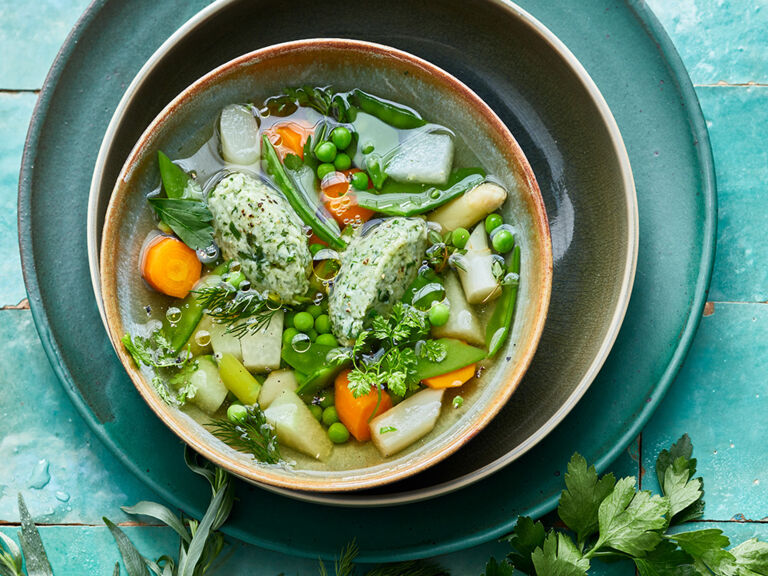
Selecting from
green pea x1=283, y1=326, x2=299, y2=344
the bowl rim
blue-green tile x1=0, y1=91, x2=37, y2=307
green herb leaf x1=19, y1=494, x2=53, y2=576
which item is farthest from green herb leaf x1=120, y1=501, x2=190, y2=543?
blue-green tile x1=0, y1=91, x2=37, y2=307

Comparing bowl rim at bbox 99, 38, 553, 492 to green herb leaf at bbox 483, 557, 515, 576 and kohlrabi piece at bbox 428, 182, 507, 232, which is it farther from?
green herb leaf at bbox 483, 557, 515, 576

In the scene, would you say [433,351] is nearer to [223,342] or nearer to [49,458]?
[223,342]

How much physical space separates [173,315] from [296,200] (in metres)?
Result: 0.51

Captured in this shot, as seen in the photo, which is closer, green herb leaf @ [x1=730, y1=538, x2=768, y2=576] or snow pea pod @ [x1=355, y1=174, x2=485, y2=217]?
snow pea pod @ [x1=355, y1=174, x2=485, y2=217]

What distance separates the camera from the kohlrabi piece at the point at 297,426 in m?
2.21

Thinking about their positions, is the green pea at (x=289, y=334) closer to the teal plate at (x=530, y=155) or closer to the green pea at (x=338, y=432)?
the green pea at (x=338, y=432)

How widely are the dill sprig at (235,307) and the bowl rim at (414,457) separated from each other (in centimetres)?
27

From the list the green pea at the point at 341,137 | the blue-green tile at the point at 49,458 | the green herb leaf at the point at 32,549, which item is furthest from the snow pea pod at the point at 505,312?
the green herb leaf at the point at 32,549

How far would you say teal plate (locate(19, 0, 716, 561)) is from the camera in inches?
90.0

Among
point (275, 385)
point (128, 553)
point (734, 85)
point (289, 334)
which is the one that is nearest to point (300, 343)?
point (289, 334)

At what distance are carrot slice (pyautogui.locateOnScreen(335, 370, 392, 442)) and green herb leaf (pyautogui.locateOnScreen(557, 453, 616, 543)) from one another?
0.59 metres

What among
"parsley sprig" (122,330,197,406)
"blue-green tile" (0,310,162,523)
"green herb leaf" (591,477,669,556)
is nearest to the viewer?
"parsley sprig" (122,330,197,406)

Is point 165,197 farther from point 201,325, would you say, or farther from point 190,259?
point 201,325

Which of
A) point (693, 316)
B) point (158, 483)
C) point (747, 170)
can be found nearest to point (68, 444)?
point (158, 483)
